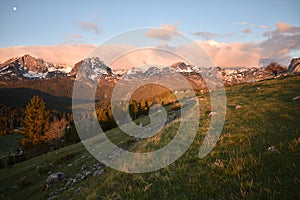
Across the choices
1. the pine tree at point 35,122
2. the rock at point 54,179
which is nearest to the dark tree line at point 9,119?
the pine tree at point 35,122

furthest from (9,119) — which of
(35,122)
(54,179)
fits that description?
(54,179)

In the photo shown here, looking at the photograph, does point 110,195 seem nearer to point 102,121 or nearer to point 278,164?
point 278,164

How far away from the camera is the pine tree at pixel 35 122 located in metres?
59.0

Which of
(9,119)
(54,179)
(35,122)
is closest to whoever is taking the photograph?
(54,179)

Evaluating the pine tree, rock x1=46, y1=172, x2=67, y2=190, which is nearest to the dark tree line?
the pine tree

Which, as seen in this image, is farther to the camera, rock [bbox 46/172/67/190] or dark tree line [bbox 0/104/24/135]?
dark tree line [bbox 0/104/24/135]

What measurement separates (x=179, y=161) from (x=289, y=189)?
12.5ft

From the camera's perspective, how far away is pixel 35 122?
59.6 meters

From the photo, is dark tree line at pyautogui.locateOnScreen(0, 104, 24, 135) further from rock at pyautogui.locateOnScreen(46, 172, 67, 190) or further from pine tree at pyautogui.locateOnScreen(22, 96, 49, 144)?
rock at pyautogui.locateOnScreen(46, 172, 67, 190)

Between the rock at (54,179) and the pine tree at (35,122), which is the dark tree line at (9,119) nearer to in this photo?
the pine tree at (35,122)

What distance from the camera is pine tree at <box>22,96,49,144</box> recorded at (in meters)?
59.0

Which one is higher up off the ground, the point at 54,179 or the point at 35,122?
the point at 54,179

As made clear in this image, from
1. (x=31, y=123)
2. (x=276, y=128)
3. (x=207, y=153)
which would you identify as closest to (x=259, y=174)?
(x=207, y=153)

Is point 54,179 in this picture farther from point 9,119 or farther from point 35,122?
point 9,119
